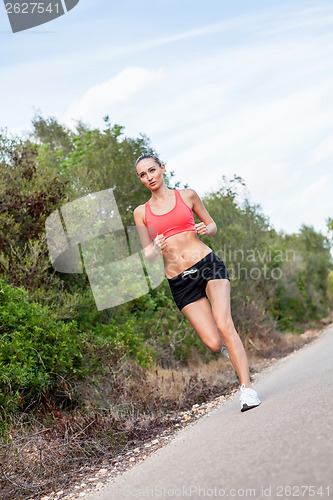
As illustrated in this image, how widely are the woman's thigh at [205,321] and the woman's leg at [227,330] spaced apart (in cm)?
17

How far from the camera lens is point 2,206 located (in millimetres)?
11234

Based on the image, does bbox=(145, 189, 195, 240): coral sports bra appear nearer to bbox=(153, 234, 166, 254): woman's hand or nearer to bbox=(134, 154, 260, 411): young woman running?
bbox=(134, 154, 260, 411): young woman running

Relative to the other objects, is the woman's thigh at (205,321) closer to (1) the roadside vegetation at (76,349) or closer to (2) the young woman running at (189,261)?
(2) the young woman running at (189,261)

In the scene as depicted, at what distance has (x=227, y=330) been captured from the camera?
548 centimetres

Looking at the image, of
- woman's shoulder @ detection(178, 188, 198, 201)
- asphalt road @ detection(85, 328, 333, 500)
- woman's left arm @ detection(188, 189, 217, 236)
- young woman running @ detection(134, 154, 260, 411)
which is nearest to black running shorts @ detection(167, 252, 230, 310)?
young woman running @ detection(134, 154, 260, 411)

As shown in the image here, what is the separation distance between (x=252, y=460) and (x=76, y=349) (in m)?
6.50

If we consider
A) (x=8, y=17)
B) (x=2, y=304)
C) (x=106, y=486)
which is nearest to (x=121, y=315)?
(x=2, y=304)

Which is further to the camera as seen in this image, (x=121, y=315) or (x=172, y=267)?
(x=121, y=315)

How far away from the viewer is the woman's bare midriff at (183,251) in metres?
5.79

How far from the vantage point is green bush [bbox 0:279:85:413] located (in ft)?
25.0

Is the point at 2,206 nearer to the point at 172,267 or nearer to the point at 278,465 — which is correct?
the point at 172,267

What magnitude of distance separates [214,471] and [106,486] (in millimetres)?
1221

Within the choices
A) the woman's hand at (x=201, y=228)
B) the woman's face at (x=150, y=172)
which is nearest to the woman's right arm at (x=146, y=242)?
the woman's face at (x=150, y=172)

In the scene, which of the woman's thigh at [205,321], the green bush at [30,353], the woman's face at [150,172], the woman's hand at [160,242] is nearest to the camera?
the woman's hand at [160,242]
